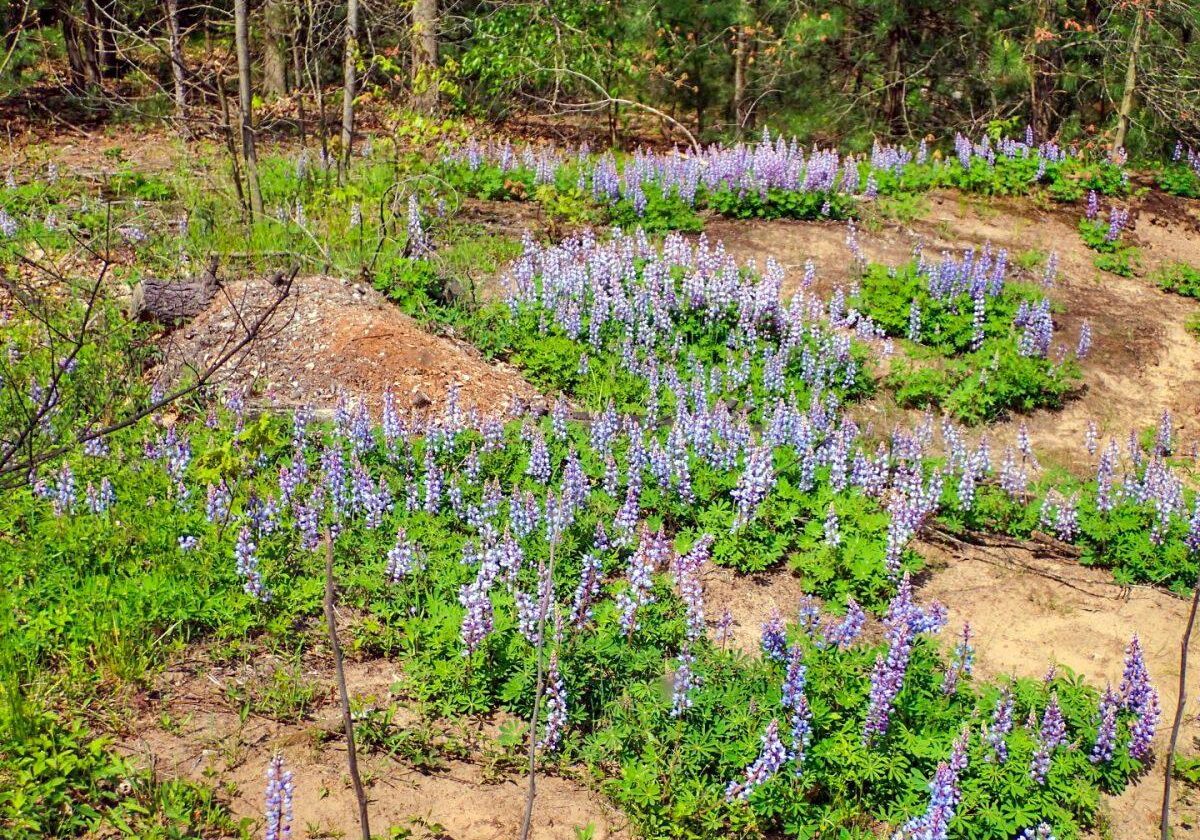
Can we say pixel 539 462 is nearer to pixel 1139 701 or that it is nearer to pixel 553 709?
pixel 553 709

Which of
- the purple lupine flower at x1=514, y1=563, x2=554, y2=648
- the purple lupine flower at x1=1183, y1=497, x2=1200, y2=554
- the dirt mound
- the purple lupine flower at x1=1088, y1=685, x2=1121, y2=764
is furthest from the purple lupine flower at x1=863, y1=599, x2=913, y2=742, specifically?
the purple lupine flower at x1=1183, y1=497, x2=1200, y2=554

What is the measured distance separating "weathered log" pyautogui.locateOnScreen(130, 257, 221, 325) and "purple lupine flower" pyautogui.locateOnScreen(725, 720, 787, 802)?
6468mm

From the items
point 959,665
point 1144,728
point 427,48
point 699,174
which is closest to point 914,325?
point 699,174

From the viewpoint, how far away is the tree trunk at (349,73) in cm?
1009

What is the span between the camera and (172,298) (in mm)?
8883

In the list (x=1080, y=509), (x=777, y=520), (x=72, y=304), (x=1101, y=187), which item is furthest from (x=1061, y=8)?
(x=72, y=304)

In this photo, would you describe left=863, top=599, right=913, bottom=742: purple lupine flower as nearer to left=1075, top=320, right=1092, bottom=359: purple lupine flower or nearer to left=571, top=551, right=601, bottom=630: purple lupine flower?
left=571, top=551, right=601, bottom=630: purple lupine flower

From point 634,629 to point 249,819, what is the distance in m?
2.12

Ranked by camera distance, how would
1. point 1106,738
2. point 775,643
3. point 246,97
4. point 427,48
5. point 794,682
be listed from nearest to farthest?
point 794,682 → point 1106,738 → point 775,643 → point 246,97 → point 427,48

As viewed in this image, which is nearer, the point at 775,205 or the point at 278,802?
the point at 278,802

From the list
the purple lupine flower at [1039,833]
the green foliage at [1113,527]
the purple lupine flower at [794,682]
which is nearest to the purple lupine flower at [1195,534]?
the green foliage at [1113,527]

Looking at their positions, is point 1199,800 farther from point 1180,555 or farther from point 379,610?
point 379,610

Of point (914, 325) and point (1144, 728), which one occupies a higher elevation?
point (914, 325)

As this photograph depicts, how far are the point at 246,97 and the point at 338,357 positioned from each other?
3.33 meters
